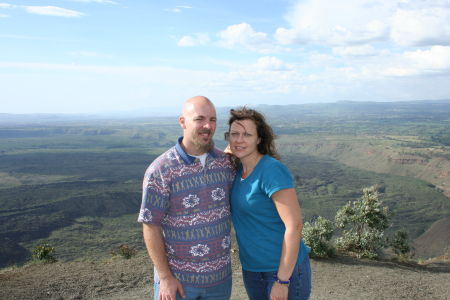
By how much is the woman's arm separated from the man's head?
2.31ft

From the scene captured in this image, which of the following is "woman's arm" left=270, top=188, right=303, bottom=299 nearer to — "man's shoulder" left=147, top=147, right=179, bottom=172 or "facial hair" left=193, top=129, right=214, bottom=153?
"facial hair" left=193, top=129, right=214, bottom=153

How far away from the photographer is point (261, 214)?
2.92m

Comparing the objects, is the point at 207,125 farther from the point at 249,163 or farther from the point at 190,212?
the point at 190,212

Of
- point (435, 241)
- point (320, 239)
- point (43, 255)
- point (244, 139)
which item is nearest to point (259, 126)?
point (244, 139)

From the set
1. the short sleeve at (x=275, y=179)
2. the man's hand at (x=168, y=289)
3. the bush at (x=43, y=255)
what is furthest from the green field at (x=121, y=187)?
the short sleeve at (x=275, y=179)

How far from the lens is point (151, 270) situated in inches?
378

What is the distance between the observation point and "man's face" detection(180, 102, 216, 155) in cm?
293

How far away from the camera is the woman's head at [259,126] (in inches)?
122

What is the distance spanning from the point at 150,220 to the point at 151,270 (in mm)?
7366

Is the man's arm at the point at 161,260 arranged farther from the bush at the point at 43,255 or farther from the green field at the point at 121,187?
the green field at the point at 121,187

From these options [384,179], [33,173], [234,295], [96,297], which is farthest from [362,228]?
[33,173]

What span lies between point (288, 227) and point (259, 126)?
858 mm

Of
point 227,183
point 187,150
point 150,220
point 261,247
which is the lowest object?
point 261,247

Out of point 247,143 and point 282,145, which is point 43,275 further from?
point 282,145
